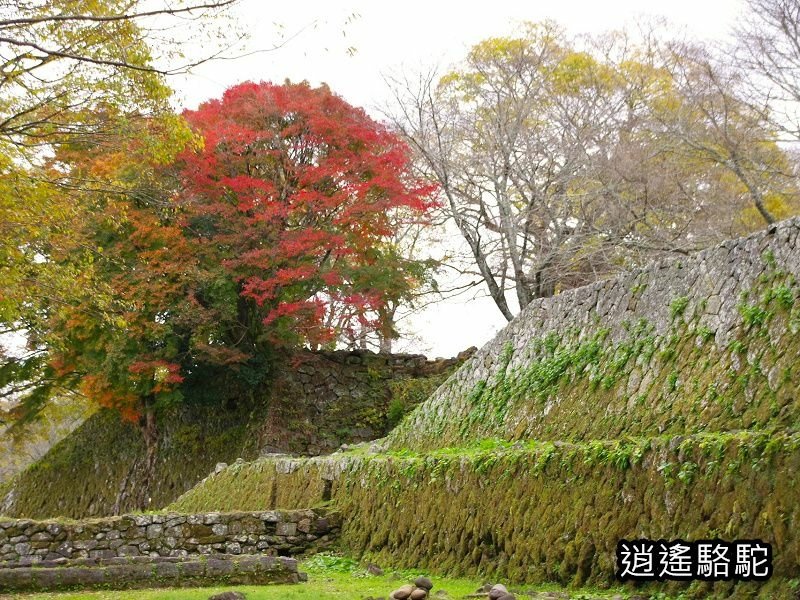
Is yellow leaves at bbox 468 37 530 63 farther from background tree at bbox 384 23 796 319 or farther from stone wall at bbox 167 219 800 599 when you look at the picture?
stone wall at bbox 167 219 800 599

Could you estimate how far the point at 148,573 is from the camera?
872 cm

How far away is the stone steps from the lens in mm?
8312

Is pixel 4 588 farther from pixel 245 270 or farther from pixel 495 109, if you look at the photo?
pixel 495 109

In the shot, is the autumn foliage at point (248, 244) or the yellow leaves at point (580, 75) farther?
the yellow leaves at point (580, 75)

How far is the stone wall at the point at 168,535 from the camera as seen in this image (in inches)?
428

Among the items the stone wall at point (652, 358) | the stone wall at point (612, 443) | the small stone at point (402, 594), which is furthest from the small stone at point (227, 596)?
the stone wall at point (652, 358)

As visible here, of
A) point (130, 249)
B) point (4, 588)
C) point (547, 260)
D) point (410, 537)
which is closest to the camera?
point (4, 588)

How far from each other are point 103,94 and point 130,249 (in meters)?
9.45

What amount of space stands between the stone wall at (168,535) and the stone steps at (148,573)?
72.2 inches

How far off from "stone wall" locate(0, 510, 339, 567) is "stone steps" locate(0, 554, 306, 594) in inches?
72.2

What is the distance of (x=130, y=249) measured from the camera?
19.5m

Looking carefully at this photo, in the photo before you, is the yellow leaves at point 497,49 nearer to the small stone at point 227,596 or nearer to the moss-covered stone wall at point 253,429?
the moss-covered stone wall at point 253,429

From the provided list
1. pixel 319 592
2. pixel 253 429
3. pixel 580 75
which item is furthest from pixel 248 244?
pixel 319 592

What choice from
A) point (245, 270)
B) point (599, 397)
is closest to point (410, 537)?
point (599, 397)
